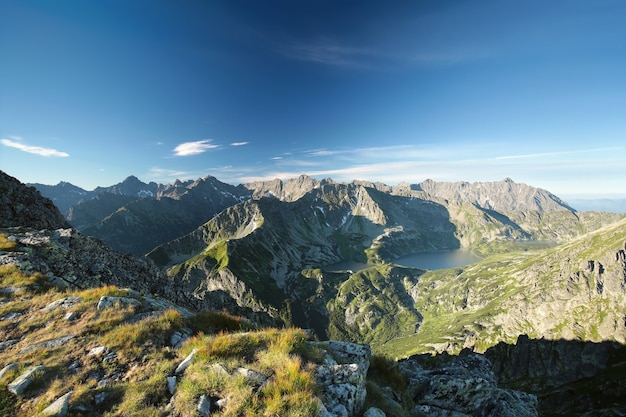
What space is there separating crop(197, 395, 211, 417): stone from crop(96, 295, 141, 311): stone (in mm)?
10311

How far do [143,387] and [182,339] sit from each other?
3.79 metres

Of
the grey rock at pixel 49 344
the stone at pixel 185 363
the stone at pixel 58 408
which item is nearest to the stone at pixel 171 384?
the stone at pixel 185 363

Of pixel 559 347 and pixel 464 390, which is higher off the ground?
pixel 464 390

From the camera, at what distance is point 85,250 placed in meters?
28.9

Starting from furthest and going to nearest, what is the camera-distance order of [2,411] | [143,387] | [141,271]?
[141,271] < [143,387] < [2,411]

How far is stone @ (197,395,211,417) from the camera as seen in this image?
8930mm

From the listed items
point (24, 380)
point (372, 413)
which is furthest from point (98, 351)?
point (372, 413)

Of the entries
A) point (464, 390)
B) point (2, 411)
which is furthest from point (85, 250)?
point (464, 390)

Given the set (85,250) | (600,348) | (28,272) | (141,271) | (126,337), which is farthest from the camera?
(600,348)

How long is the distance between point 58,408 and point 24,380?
275cm

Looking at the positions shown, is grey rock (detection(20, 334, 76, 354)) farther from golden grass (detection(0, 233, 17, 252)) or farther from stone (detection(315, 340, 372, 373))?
golden grass (detection(0, 233, 17, 252))

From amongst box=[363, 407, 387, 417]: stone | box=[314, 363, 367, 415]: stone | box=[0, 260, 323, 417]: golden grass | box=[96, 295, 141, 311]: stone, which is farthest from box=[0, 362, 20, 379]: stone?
box=[363, 407, 387, 417]: stone

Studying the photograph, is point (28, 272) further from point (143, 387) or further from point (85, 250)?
point (143, 387)

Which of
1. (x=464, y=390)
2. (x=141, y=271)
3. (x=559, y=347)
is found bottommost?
(x=559, y=347)
